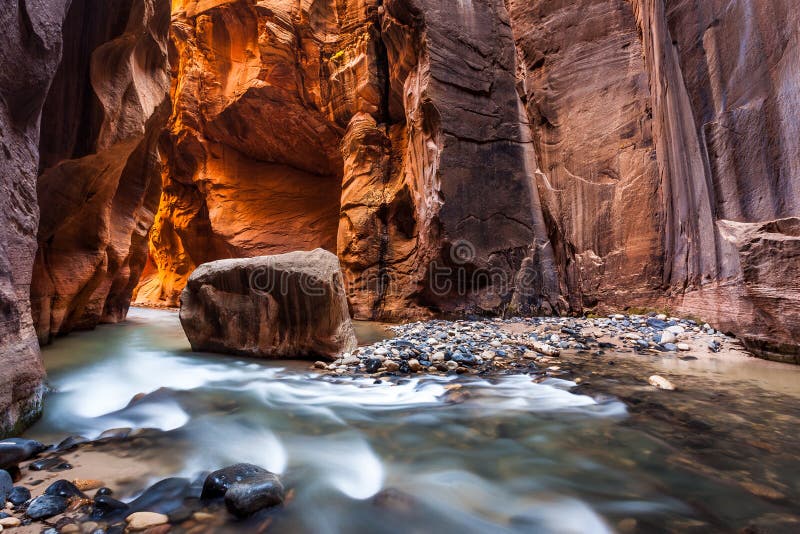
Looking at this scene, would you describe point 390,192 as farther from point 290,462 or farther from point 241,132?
point 290,462

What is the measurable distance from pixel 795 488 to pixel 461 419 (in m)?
1.47

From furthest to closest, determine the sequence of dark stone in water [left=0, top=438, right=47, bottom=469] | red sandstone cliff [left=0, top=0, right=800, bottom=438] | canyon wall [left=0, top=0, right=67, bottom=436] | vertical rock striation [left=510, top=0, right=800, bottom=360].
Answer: vertical rock striation [left=510, top=0, right=800, bottom=360] → red sandstone cliff [left=0, top=0, right=800, bottom=438] → canyon wall [left=0, top=0, right=67, bottom=436] → dark stone in water [left=0, top=438, right=47, bottom=469]

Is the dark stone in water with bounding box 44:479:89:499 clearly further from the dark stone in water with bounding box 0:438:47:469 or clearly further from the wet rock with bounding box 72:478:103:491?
the dark stone in water with bounding box 0:438:47:469

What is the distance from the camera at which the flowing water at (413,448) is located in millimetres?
1391

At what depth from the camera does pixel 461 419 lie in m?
2.30

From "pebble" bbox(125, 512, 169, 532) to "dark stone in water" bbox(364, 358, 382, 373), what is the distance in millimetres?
2279

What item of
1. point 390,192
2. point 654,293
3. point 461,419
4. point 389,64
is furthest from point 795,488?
point 389,64

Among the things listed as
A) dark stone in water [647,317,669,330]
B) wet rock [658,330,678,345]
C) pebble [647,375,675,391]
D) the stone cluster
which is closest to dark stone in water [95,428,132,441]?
the stone cluster

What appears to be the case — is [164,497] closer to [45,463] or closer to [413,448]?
[45,463]

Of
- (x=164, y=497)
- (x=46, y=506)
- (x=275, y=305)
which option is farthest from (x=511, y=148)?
(x=46, y=506)

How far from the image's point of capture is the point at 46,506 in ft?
4.37

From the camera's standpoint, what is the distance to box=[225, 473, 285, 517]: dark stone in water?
1.37 meters

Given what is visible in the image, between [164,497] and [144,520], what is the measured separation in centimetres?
20

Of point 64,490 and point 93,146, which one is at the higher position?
point 93,146
